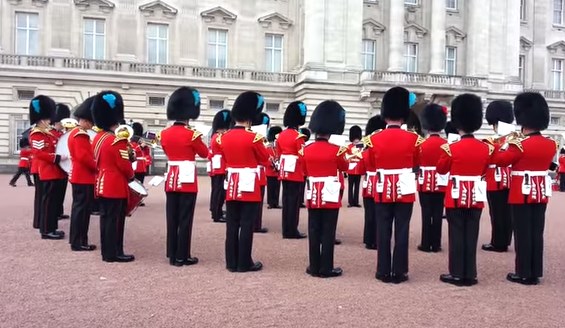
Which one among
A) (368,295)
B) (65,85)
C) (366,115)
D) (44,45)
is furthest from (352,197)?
(44,45)

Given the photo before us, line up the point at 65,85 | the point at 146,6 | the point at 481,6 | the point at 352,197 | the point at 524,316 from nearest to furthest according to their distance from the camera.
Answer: the point at 524,316 < the point at 352,197 < the point at 65,85 < the point at 146,6 < the point at 481,6

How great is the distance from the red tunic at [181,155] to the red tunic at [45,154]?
215cm

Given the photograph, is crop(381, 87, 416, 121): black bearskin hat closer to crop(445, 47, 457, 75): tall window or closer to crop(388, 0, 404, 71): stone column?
crop(388, 0, 404, 71): stone column

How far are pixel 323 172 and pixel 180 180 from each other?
156cm

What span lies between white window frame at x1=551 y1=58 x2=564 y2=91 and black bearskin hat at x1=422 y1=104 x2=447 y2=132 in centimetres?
2928

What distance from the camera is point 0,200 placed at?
40.2 feet

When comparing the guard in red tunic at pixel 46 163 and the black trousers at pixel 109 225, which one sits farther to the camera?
the guard in red tunic at pixel 46 163

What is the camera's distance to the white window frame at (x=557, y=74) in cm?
3259

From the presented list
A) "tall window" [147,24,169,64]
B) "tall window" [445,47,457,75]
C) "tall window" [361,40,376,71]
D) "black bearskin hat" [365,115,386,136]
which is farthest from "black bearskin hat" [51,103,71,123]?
"tall window" [445,47,457,75]

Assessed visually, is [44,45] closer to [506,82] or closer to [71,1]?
[71,1]

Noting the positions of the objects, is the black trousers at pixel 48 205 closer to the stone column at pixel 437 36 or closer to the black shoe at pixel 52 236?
the black shoe at pixel 52 236

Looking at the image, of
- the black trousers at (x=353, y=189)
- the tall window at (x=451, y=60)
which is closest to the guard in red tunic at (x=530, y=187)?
the black trousers at (x=353, y=189)

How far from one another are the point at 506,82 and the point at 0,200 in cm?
2524

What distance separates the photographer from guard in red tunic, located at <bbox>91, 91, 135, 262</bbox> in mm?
5977
